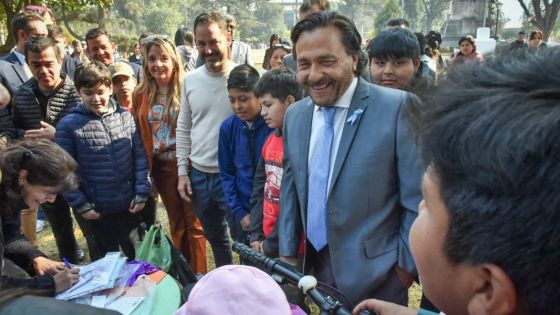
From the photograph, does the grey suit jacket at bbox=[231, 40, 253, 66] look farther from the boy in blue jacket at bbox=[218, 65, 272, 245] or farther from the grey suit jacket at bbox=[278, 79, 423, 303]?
the grey suit jacket at bbox=[278, 79, 423, 303]

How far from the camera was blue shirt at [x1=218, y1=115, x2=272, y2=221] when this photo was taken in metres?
2.69

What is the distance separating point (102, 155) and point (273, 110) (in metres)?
1.32

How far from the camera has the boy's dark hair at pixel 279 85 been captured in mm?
2469

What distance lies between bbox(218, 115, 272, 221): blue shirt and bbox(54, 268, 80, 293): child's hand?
998mm

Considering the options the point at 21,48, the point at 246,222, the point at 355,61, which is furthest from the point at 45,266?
the point at 21,48

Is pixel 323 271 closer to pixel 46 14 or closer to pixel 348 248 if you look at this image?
pixel 348 248

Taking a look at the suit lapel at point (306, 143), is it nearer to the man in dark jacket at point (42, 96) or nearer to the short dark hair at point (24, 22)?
the man in dark jacket at point (42, 96)

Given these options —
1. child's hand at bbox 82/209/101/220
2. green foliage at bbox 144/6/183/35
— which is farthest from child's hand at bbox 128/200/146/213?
green foliage at bbox 144/6/183/35

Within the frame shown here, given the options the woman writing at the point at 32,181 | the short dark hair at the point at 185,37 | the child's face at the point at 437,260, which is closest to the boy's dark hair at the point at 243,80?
the woman writing at the point at 32,181

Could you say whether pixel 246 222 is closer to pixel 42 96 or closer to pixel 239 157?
pixel 239 157

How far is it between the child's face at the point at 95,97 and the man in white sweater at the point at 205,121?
54cm

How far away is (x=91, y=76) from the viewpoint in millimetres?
2932

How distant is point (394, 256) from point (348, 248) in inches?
7.3

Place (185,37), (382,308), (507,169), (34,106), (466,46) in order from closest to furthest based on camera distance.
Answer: (507,169) < (382,308) < (34,106) < (185,37) < (466,46)
